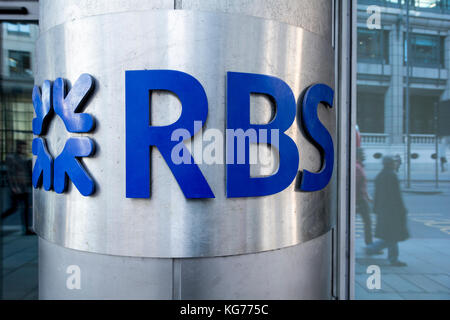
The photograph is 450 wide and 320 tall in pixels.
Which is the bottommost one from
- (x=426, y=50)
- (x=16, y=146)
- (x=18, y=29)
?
(x=16, y=146)

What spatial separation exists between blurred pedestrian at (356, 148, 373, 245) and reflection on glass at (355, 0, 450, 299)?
0.01 meters

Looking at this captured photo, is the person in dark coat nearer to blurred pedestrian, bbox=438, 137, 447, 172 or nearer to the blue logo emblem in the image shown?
blurred pedestrian, bbox=438, 137, 447, 172

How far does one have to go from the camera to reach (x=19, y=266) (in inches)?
196

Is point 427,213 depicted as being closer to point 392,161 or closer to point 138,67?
point 392,161

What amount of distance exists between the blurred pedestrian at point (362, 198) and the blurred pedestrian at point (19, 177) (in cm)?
624

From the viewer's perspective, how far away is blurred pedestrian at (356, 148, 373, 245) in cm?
407

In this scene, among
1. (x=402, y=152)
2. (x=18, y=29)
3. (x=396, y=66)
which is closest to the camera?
(x=402, y=152)

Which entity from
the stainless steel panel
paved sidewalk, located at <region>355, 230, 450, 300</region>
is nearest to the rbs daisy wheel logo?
the stainless steel panel

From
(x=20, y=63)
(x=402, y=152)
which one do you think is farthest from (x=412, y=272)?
(x=20, y=63)

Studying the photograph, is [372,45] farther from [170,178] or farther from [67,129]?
[67,129]

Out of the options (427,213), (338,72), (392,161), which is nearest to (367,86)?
(338,72)

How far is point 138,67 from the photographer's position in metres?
2.49

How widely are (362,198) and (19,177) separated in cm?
649

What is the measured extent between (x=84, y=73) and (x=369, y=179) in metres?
3.87
